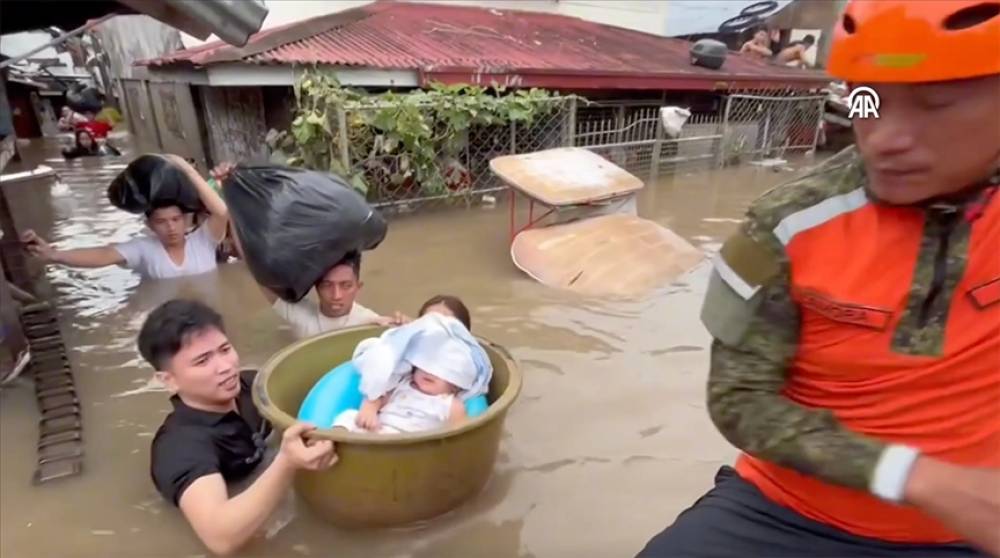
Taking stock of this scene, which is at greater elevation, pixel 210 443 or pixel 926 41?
pixel 926 41

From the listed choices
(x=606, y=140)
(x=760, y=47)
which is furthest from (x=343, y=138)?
(x=760, y=47)

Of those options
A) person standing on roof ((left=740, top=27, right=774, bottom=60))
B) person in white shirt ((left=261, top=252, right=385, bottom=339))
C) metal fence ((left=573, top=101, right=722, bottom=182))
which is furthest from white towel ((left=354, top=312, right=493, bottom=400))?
person standing on roof ((left=740, top=27, right=774, bottom=60))

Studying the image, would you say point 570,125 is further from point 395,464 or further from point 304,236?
point 395,464

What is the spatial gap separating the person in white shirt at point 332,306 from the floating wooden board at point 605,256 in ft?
5.73

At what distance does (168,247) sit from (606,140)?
18.8ft

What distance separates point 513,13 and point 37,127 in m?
10.7

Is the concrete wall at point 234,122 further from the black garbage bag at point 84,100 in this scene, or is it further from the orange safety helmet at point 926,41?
the black garbage bag at point 84,100

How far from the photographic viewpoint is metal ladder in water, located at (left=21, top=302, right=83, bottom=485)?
2506mm

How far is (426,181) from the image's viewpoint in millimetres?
6109

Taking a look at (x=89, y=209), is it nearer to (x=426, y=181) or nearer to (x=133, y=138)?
(x=426, y=181)

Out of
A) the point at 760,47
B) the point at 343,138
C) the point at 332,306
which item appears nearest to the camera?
the point at 332,306

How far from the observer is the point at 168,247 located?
159 inches

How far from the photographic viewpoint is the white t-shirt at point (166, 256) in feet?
13.2

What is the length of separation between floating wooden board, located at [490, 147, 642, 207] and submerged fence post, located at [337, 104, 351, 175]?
1.30m
